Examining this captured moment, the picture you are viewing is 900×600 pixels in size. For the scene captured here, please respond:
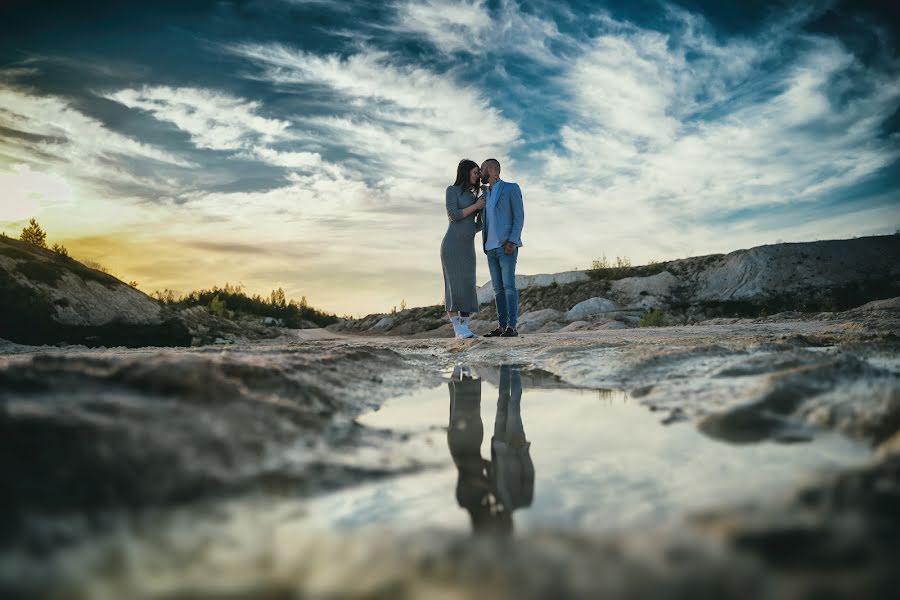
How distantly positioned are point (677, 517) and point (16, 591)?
947mm

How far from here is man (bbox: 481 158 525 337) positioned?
262 inches

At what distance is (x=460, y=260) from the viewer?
712cm

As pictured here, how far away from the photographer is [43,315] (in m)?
6.12

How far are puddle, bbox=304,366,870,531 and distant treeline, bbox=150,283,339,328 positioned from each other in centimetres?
1438

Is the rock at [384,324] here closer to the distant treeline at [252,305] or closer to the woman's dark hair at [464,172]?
the distant treeline at [252,305]

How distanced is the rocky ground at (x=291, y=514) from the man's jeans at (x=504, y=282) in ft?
16.4

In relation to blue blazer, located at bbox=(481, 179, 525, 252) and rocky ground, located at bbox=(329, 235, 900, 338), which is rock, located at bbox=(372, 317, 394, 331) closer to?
rocky ground, located at bbox=(329, 235, 900, 338)

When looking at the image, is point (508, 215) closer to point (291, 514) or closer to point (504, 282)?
point (504, 282)

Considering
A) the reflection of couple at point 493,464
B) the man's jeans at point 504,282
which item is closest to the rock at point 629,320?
the man's jeans at point 504,282

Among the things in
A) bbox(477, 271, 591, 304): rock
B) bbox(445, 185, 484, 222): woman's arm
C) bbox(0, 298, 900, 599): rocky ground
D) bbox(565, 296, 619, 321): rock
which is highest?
bbox(445, 185, 484, 222): woman's arm

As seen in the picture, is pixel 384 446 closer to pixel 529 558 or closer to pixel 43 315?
pixel 529 558

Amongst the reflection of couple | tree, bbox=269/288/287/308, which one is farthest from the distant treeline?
the reflection of couple

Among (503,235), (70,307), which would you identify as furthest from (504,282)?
(70,307)

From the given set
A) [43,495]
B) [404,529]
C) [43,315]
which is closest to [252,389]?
[43,495]
